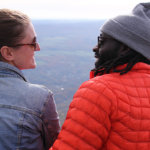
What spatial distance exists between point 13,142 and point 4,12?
94 centimetres

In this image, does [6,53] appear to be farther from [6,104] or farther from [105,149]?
[105,149]

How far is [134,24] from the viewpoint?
1.66 m

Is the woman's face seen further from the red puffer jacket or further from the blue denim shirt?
the red puffer jacket

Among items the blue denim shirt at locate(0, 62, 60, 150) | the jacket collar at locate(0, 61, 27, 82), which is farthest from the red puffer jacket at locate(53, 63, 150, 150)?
Result: the jacket collar at locate(0, 61, 27, 82)

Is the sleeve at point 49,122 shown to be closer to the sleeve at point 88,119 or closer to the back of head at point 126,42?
the sleeve at point 88,119

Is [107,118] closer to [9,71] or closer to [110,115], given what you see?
[110,115]

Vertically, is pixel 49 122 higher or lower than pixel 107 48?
lower

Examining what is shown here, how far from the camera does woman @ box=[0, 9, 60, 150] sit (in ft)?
4.82

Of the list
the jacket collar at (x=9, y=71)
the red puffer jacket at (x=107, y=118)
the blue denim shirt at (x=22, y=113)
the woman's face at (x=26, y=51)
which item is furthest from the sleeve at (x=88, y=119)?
the woman's face at (x=26, y=51)

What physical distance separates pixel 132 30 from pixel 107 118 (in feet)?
2.31

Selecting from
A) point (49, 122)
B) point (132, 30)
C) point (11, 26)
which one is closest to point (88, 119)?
point (49, 122)

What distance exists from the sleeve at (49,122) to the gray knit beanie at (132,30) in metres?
0.69

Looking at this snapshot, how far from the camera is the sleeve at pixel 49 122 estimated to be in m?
1.61

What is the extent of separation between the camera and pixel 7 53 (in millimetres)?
1697
